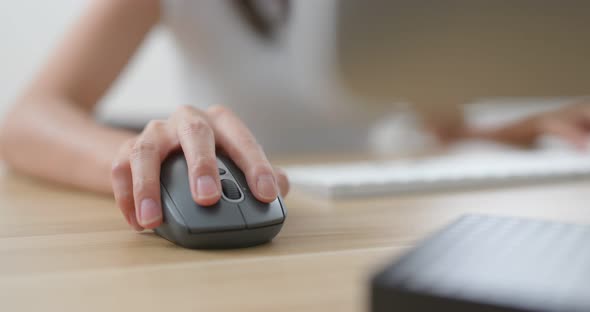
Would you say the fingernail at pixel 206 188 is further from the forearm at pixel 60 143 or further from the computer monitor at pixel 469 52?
the forearm at pixel 60 143

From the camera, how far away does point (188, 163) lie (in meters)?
0.42

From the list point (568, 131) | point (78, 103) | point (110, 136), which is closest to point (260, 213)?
point (110, 136)

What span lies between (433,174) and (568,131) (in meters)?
0.51

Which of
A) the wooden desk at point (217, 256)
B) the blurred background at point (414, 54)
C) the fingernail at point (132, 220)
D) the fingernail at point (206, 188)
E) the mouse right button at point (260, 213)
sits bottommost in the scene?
the wooden desk at point (217, 256)

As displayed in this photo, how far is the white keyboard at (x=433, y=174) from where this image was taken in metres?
0.63

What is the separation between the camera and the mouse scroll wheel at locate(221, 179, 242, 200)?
41cm

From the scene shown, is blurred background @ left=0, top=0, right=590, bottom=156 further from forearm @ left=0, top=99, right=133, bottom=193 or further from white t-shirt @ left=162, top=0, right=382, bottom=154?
forearm @ left=0, top=99, right=133, bottom=193

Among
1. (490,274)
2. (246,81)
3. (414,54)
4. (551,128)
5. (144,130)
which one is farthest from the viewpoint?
(551,128)

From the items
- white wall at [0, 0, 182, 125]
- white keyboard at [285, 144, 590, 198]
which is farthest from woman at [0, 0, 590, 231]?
white wall at [0, 0, 182, 125]

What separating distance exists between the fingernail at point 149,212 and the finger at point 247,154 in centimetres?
6

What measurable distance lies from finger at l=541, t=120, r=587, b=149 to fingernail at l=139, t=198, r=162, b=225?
0.82 meters

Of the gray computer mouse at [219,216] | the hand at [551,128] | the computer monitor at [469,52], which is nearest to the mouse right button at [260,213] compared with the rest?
the gray computer mouse at [219,216]

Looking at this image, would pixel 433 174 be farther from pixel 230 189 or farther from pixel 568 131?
pixel 568 131

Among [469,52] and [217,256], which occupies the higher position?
[469,52]
